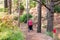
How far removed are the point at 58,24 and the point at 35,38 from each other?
11982mm

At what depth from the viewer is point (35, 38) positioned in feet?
54.9

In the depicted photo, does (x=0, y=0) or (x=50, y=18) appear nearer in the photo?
(x=50, y=18)

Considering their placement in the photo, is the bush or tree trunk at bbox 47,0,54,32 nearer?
the bush

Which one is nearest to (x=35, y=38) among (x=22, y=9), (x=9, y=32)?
(x=9, y=32)

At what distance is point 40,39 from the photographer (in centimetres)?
1648

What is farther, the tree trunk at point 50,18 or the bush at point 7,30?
the tree trunk at point 50,18

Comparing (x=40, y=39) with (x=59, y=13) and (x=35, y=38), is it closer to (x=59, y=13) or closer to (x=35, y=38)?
(x=35, y=38)

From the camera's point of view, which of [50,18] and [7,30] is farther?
[50,18]

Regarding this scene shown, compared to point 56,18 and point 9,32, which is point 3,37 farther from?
point 56,18

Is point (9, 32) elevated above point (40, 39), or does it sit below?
above

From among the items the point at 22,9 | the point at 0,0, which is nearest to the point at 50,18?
the point at 22,9

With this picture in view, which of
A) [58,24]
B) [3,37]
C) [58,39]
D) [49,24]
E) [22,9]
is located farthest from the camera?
[22,9]

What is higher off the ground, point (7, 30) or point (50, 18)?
point (7, 30)

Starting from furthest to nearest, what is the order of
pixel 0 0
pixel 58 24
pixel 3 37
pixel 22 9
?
pixel 0 0, pixel 22 9, pixel 58 24, pixel 3 37
